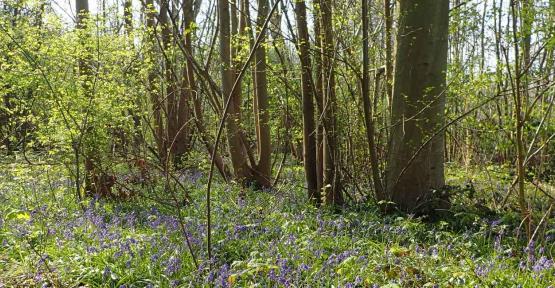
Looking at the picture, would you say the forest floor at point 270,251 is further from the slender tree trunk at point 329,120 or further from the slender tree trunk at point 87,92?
the slender tree trunk at point 87,92

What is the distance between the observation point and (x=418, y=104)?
5715 mm

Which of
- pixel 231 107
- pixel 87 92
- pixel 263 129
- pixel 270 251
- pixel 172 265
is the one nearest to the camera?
pixel 172 265

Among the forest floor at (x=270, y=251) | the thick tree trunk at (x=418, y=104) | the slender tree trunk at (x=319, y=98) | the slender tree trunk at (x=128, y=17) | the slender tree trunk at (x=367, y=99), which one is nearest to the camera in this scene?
the forest floor at (x=270, y=251)

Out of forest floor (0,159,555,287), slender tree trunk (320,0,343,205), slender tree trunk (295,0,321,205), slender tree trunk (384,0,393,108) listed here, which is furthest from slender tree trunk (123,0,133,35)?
slender tree trunk (384,0,393,108)

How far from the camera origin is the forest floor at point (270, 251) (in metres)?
3.54

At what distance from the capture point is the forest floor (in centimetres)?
354

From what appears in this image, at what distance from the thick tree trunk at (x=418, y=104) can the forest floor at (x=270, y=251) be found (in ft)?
1.38

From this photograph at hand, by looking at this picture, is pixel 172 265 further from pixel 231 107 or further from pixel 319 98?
pixel 231 107

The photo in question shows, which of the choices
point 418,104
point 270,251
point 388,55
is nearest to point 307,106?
point 388,55

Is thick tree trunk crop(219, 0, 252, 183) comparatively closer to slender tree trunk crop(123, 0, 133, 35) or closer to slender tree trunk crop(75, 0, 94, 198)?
slender tree trunk crop(123, 0, 133, 35)

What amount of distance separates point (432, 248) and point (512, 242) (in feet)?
3.27

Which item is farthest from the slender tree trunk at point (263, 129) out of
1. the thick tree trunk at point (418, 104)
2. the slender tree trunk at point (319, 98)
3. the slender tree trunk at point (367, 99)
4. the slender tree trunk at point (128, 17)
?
the thick tree trunk at point (418, 104)

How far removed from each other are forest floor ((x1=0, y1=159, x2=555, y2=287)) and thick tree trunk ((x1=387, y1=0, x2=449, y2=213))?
42 centimetres

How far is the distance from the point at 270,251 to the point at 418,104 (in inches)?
110
